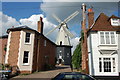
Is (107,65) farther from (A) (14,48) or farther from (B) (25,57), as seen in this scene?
(A) (14,48)

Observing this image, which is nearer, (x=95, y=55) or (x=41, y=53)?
(x=95, y=55)

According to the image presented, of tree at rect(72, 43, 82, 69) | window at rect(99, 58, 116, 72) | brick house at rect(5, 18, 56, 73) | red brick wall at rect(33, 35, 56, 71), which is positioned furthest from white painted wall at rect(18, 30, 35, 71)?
window at rect(99, 58, 116, 72)

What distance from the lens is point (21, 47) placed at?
22.7m

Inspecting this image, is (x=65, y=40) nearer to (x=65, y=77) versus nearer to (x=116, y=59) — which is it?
(x=116, y=59)

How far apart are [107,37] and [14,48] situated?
13.9 metres

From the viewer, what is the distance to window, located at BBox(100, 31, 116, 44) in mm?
18500

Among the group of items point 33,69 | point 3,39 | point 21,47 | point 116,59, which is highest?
point 3,39

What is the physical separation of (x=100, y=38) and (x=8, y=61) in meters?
14.2

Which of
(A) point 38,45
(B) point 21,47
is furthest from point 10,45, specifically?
(A) point 38,45

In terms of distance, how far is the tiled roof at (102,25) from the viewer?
18.9 metres

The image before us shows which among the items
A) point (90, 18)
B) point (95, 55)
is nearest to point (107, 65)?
point (95, 55)

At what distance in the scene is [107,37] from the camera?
734 inches

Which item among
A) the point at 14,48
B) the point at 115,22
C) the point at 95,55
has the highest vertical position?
the point at 115,22

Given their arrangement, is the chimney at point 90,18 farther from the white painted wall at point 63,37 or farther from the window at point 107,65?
the white painted wall at point 63,37
